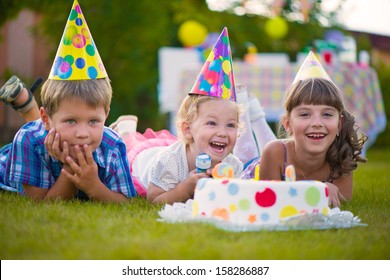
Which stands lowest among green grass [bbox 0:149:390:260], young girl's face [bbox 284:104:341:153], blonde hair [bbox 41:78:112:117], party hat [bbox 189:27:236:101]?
green grass [bbox 0:149:390:260]

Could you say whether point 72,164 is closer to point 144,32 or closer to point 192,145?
point 192,145

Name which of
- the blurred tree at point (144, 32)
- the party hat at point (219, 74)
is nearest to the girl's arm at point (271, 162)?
the party hat at point (219, 74)

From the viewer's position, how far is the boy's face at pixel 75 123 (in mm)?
3281

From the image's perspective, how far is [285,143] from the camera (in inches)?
148

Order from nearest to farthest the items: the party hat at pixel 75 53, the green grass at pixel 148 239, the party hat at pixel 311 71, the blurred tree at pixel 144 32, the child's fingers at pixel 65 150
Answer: the green grass at pixel 148 239
the child's fingers at pixel 65 150
the party hat at pixel 75 53
the party hat at pixel 311 71
the blurred tree at pixel 144 32

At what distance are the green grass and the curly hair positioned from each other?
716 millimetres

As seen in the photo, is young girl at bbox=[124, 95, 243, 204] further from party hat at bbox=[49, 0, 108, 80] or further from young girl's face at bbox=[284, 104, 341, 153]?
party hat at bbox=[49, 0, 108, 80]

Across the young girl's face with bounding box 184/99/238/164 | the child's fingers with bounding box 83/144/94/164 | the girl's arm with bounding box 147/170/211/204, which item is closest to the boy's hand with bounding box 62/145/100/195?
the child's fingers with bounding box 83/144/94/164

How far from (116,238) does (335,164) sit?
181 cm

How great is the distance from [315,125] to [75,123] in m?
1.34

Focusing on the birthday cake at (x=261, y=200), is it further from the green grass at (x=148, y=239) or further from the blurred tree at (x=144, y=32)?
the blurred tree at (x=144, y=32)

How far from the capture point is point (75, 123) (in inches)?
130

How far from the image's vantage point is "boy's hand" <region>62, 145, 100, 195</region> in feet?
10.6

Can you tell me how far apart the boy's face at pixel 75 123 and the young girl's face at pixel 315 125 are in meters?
1.16
